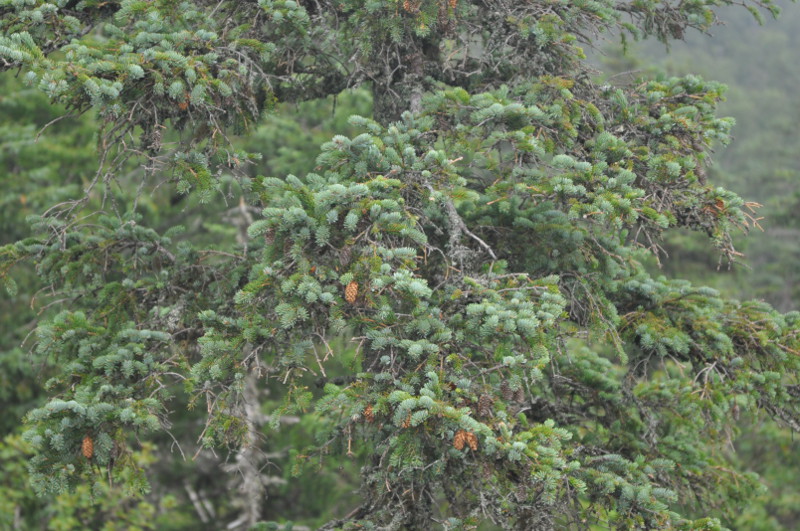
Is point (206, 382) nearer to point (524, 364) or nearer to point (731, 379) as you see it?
point (524, 364)

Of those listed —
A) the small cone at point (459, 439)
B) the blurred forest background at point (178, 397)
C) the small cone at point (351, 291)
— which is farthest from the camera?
the blurred forest background at point (178, 397)

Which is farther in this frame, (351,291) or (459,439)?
(351,291)

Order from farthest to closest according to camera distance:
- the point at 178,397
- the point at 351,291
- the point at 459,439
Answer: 1. the point at 178,397
2. the point at 351,291
3. the point at 459,439

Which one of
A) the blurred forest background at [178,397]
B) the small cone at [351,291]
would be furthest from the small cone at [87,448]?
the blurred forest background at [178,397]

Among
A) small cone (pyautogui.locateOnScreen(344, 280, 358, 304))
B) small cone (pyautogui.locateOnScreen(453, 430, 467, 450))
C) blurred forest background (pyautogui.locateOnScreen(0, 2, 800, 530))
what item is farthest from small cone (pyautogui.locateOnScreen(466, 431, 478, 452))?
blurred forest background (pyautogui.locateOnScreen(0, 2, 800, 530))

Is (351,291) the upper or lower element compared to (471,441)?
upper

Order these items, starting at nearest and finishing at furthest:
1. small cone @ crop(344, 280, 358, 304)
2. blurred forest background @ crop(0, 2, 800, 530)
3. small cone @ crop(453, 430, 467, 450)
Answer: small cone @ crop(453, 430, 467, 450) → small cone @ crop(344, 280, 358, 304) → blurred forest background @ crop(0, 2, 800, 530)

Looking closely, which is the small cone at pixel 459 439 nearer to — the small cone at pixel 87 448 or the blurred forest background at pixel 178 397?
the small cone at pixel 87 448

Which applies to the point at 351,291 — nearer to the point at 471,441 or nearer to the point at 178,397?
the point at 471,441

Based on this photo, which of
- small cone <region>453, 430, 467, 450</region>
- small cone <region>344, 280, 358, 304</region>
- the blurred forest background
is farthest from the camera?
the blurred forest background

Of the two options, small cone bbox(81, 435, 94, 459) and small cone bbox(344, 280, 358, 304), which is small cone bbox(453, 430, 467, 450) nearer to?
small cone bbox(344, 280, 358, 304)

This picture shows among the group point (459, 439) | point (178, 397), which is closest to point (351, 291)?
point (459, 439)

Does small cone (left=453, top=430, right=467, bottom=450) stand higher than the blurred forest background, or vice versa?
small cone (left=453, top=430, right=467, bottom=450)

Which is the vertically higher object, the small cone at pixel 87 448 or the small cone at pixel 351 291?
the small cone at pixel 351 291
